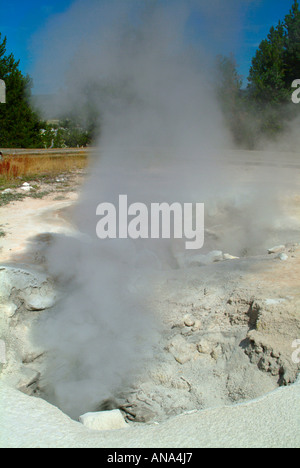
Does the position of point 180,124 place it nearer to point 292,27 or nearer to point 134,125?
point 134,125

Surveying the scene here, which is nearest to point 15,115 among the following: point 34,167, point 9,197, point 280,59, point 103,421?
point 34,167

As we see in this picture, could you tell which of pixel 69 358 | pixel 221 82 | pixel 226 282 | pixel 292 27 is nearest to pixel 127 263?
pixel 226 282

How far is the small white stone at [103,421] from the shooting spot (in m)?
2.44

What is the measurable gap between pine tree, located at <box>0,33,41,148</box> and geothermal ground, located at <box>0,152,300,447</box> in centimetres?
1578

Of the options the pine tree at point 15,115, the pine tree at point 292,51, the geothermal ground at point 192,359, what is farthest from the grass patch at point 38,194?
the pine tree at point 15,115

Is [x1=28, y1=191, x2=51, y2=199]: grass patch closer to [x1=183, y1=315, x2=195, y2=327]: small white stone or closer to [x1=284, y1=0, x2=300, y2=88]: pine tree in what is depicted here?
[x1=183, y1=315, x2=195, y2=327]: small white stone

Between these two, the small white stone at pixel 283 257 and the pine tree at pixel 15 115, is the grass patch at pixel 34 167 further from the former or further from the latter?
the pine tree at pixel 15 115

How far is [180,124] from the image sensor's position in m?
4.54

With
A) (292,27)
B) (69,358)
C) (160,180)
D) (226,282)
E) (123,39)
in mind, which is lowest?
(69,358)

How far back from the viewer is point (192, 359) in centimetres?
331

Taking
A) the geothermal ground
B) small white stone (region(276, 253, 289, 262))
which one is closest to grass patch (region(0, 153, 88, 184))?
the geothermal ground

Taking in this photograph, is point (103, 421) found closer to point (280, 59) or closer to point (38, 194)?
point (38, 194)

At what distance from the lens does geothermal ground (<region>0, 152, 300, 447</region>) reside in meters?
2.02
